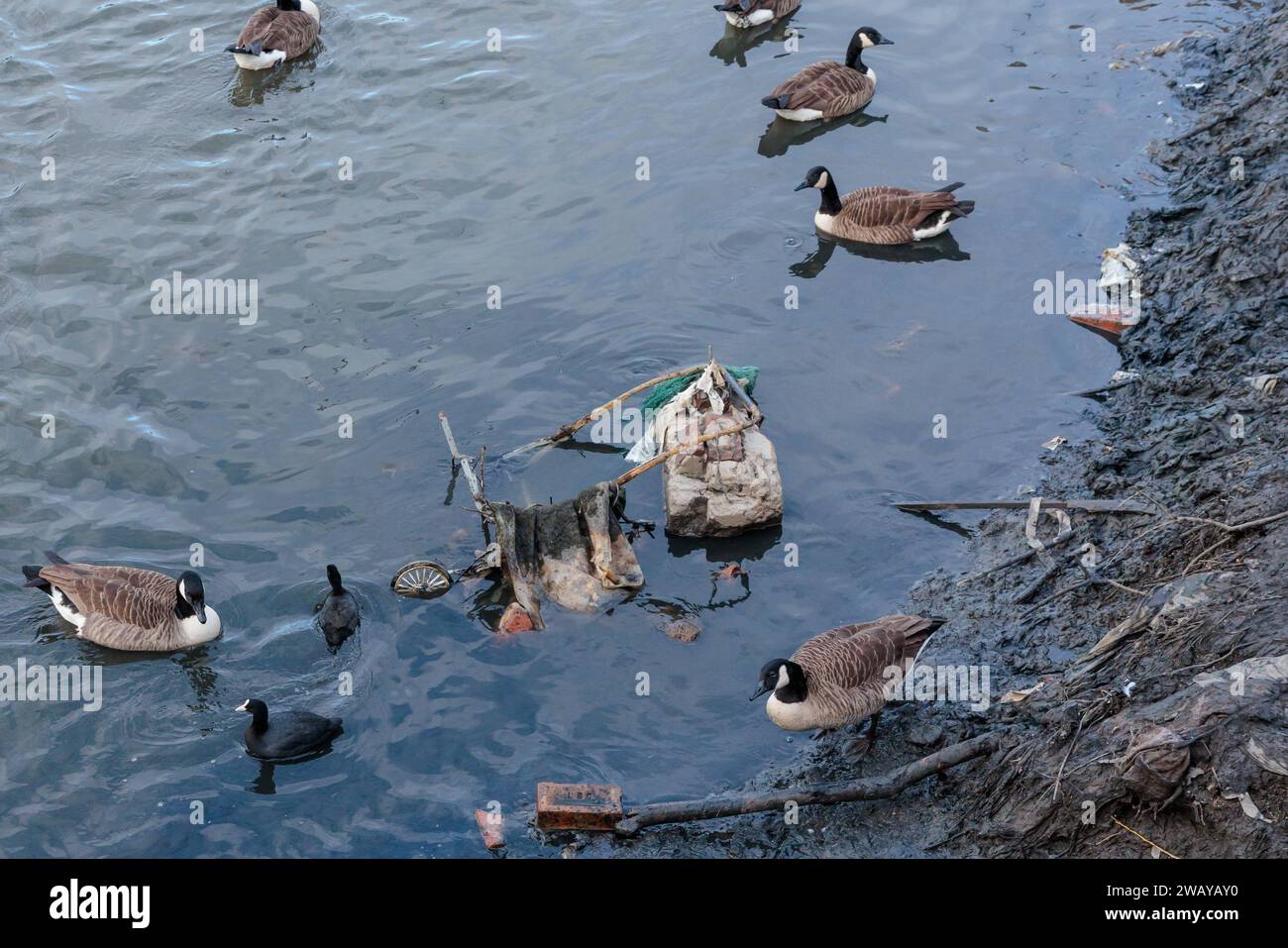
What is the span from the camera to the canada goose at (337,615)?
34.4 feet

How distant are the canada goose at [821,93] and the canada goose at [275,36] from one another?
24.6 feet

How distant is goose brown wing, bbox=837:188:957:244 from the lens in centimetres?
1527

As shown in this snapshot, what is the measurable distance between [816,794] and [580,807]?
176 centimetres

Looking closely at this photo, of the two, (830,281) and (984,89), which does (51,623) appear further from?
(984,89)

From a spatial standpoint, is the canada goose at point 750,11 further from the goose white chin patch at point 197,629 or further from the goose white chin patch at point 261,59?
the goose white chin patch at point 197,629

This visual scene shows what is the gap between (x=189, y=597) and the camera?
1033 centimetres

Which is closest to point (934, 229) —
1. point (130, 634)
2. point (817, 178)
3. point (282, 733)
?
point (817, 178)

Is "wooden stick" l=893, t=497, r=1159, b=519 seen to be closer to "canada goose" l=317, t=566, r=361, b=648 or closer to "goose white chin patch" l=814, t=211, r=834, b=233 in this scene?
"goose white chin patch" l=814, t=211, r=834, b=233

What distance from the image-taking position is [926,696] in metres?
9.59

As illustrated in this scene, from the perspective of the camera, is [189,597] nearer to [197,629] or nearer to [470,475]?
[197,629]

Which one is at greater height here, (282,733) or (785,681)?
(785,681)

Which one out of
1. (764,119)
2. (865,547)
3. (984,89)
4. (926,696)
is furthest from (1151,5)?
(926,696)

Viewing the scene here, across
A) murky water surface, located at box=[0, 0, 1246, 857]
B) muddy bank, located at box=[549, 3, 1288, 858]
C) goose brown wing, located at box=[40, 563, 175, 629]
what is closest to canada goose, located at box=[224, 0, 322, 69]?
murky water surface, located at box=[0, 0, 1246, 857]

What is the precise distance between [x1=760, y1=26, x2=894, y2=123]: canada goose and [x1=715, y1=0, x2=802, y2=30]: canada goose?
6.39 feet
